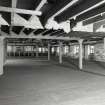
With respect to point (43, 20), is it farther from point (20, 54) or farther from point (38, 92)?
point (20, 54)

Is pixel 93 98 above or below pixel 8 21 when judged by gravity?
below

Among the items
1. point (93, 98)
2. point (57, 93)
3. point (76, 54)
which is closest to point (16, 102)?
point (57, 93)

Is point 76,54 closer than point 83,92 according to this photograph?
No

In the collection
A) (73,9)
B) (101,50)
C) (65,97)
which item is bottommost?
(65,97)

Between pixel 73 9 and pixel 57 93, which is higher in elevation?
pixel 73 9

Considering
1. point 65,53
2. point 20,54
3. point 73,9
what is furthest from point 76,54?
point 73,9

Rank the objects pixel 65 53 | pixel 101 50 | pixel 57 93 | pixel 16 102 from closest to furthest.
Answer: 1. pixel 16 102
2. pixel 57 93
3. pixel 101 50
4. pixel 65 53

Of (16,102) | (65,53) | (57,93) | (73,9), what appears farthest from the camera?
(65,53)

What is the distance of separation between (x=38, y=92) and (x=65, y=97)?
32.9 inches

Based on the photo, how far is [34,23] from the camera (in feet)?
11.4

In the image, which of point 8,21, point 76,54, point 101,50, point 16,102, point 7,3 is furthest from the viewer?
point 76,54

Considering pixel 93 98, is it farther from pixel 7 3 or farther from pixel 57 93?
pixel 7 3

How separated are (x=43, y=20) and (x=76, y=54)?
52.2 ft

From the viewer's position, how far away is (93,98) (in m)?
3.54
